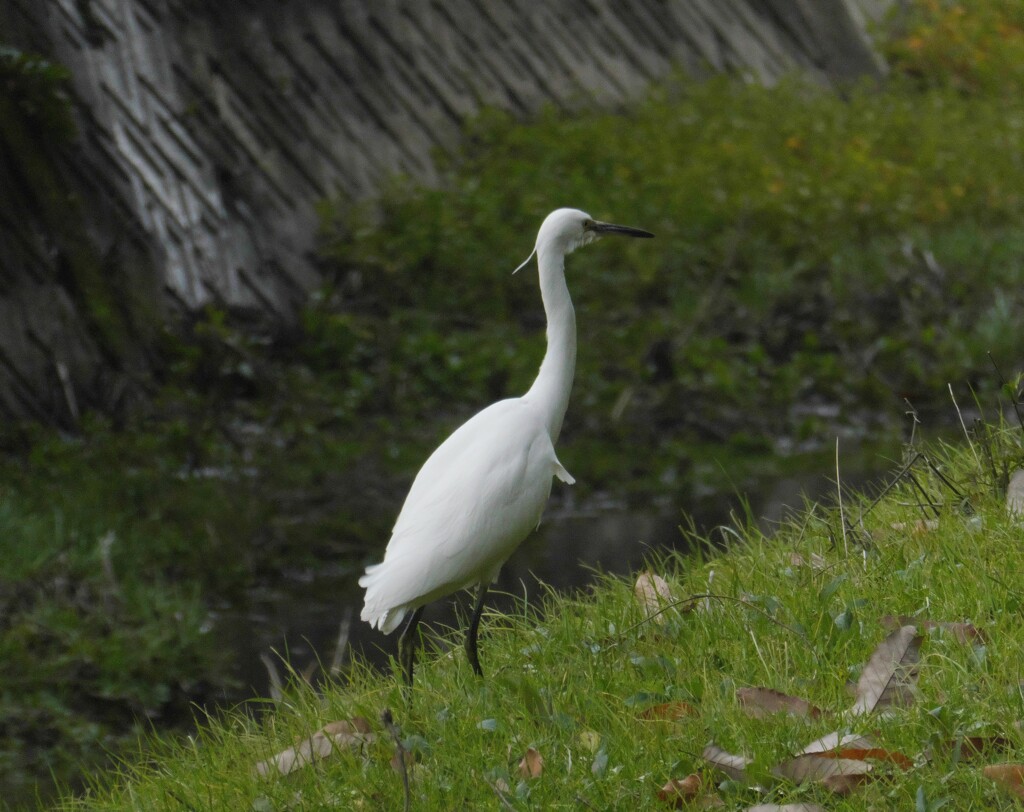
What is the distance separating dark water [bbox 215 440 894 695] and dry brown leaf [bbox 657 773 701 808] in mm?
2249

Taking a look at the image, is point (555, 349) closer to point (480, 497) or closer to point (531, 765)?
point (480, 497)

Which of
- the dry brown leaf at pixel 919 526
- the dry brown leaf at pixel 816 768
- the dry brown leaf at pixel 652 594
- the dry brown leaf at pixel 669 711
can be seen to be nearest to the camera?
the dry brown leaf at pixel 816 768

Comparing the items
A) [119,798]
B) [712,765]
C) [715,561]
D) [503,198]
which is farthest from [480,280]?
[712,765]

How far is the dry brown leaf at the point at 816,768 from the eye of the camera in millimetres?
2377

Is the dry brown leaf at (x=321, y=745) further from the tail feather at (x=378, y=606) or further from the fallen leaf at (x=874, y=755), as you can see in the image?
the fallen leaf at (x=874, y=755)

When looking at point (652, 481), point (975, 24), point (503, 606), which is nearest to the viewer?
point (503, 606)

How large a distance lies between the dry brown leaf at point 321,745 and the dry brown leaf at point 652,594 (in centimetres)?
78

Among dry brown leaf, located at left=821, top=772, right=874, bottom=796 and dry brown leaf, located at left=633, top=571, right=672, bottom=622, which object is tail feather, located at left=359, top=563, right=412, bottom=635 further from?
dry brown leaf, located at left=821, top=772, right=874, bottom=796

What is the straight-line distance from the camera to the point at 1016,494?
347cm

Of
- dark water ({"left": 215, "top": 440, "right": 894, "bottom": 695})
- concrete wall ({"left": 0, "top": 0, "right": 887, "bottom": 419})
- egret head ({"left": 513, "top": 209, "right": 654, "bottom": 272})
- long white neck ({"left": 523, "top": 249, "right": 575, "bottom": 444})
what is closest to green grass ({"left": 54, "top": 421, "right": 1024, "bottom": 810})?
long white neck ({"left": 523, "top": 249, "right": 575, "bottom": 444})

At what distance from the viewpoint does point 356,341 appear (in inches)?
324

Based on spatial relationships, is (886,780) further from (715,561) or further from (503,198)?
(503,198)

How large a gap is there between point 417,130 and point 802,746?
794cm

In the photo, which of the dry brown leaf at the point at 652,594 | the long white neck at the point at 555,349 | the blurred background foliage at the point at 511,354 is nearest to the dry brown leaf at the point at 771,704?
the dry brown leaf at the point at 652,594
